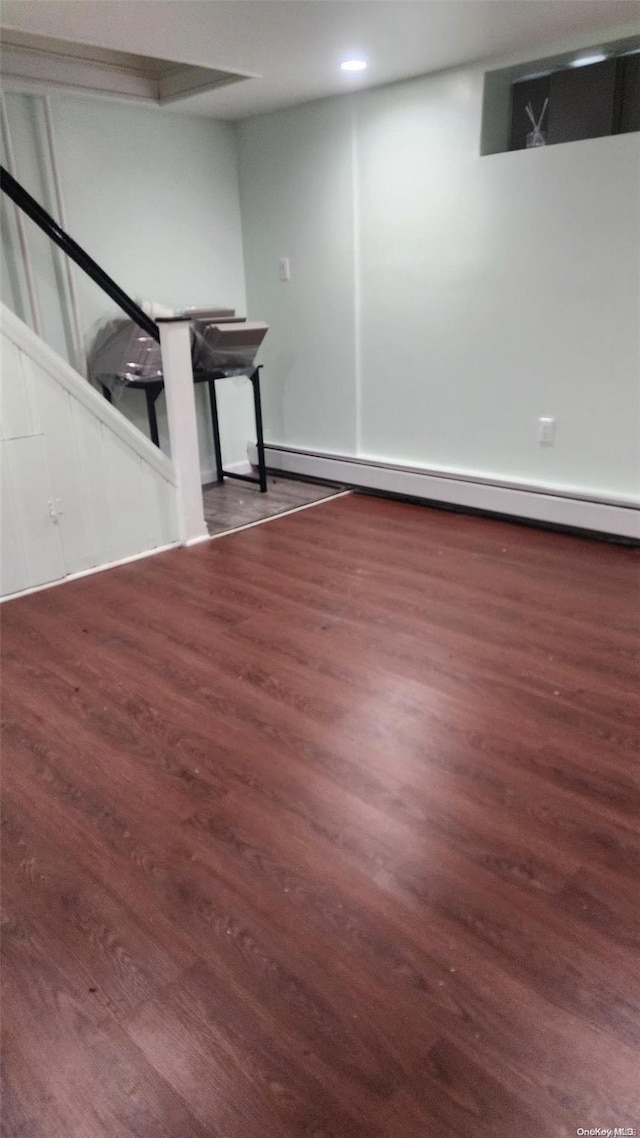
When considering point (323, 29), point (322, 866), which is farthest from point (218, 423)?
point (322, 866)

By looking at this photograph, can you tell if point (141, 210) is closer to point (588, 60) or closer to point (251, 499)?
point (251, 499)

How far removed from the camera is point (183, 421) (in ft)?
11.0

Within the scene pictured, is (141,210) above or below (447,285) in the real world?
above

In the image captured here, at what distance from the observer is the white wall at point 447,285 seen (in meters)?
3.20

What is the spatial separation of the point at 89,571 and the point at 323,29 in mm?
2226

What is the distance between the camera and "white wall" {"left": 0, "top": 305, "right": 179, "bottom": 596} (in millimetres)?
2820

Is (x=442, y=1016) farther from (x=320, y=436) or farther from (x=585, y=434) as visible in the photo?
(x=320, y=436)

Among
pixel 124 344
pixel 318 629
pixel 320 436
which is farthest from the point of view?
pixel 320 436

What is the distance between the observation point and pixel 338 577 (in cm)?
310

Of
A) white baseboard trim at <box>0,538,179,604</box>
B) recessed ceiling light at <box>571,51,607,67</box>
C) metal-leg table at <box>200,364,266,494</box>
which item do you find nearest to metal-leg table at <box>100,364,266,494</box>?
metal-leg table at <box>200,364,266,494</box>

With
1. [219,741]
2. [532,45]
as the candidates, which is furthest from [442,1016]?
[532,45]

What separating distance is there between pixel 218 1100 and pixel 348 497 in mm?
A: 3326

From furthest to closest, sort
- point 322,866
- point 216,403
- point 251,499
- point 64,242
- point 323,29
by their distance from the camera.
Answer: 1. point 216,403
2. point 251,499
3. point 64,242
4. point 323,29
5. point 322,866

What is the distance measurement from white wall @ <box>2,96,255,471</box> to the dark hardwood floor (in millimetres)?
1767
